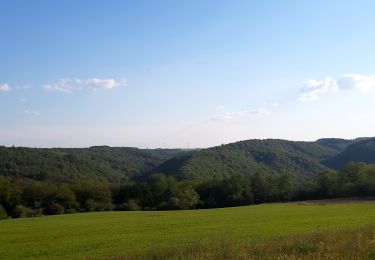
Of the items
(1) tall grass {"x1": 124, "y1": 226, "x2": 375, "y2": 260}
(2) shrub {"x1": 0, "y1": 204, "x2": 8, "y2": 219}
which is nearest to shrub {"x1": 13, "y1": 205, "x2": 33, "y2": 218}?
(2) shrub {"x1": 0, "y1": 204, "x2": 8, "y2": 219}

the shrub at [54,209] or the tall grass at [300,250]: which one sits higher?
the tall grass at [300,250]

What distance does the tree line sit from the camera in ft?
351

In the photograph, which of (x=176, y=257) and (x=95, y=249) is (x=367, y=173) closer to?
(x=95, y=249)

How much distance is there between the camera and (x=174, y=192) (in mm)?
116188

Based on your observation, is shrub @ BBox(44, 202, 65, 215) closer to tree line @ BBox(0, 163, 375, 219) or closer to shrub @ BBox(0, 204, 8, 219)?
tree line @ BBox(0, 163, 375, 219)

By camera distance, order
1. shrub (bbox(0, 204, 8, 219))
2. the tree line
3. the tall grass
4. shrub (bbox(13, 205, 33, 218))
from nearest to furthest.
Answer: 1. the tall grass
2. shrub (bbox(0, 204, 8, 219))
3. shrub (bbox(13, 205, 33, 218))
4. the tree line

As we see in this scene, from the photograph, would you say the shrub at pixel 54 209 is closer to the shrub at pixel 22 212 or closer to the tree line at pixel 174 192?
the tree line at pixel 174 192

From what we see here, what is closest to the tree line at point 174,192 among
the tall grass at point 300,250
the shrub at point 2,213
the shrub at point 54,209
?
the shrub at point 54,209

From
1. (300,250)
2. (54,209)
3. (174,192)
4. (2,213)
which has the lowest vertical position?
(2,213)

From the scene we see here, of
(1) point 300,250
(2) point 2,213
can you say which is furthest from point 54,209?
(1) point 300,250

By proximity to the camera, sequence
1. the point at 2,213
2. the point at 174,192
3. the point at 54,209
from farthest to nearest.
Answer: the point at 174,192 → the point at 54,209 → the point at 2,213

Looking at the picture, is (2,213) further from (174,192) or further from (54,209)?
(174,192)

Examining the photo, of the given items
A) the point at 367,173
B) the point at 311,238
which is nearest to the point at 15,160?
the point at 367,173

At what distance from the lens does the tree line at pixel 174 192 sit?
106875 millimetres
